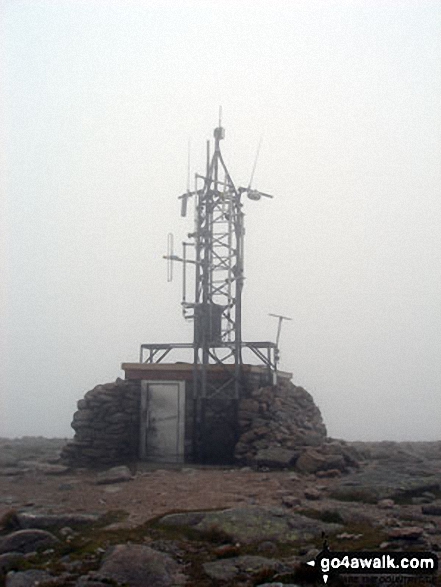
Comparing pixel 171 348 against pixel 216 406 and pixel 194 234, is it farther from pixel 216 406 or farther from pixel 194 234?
pixel 194 234

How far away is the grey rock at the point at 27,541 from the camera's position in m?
9.74

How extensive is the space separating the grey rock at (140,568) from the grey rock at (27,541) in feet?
4.61

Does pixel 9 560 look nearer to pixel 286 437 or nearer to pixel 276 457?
pixel 276 457

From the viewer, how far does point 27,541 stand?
9.91 metres

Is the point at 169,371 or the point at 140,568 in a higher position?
the point at 169,371

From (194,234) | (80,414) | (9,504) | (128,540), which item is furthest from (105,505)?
(194,234)

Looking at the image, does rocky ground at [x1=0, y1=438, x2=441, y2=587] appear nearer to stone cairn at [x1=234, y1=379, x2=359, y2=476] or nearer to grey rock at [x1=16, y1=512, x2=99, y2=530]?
→ grey rock at [x1=16, y1=512, x2=99, y2=530]

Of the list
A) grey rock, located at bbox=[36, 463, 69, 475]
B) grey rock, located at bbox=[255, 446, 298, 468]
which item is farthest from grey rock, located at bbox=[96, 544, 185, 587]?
grey rock, located at bbox=[36, 463, 69, 475]

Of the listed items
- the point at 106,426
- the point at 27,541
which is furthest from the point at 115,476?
the point at 27,541

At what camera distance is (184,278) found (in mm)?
20516

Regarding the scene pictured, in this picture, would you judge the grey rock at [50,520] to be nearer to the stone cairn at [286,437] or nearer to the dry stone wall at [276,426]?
the stone cairn at [286,437]

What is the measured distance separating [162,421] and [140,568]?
35.7ft

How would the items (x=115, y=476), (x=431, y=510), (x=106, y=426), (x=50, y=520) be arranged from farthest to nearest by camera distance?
(x=106, y=426) < (x=115, y=476) < (x=431, y=510) < (x=50, y=520)

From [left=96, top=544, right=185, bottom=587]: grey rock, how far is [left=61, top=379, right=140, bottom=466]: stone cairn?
9.83 m
